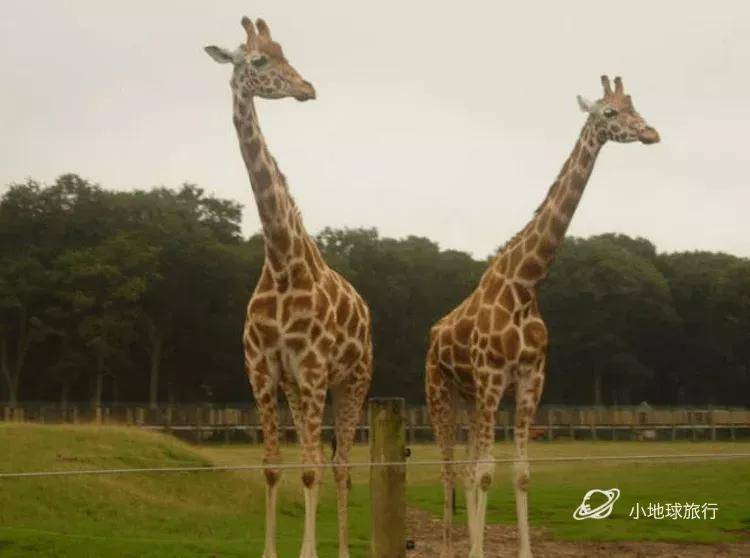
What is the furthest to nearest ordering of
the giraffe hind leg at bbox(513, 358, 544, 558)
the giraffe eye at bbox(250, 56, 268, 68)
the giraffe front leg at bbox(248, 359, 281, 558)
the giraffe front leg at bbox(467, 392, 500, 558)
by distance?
the giraffe front leg at bbox(467, 392, 500, 558) < the giraffe hind leg at bbox(513, 358, 544, 558) < the giraffe eye at bbox(250, 56, 268, 68) < the giraffe front leg at bbox(248, 359, 281, 558)

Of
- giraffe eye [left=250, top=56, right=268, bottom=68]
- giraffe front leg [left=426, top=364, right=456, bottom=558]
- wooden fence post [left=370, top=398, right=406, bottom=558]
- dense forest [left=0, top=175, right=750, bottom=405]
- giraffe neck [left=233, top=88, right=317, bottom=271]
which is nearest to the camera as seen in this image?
wooden fence post [left=370, top=398, right=406, bottom=558]

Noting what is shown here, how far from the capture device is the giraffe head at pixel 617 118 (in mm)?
10812

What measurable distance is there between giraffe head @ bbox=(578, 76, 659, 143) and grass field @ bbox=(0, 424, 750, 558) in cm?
529

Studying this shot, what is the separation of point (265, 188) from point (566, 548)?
19.8ft

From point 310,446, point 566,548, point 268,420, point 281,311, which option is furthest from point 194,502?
point 281,311

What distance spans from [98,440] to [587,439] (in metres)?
26.2

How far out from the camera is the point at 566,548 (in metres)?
12.9

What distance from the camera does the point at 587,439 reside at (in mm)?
41594

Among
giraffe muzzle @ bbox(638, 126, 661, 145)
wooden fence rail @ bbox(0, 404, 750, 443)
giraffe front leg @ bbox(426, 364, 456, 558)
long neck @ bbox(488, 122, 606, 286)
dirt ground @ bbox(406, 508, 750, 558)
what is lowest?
dirt ground @ bbox(406, 508, 750, 558)

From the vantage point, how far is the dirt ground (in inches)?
482

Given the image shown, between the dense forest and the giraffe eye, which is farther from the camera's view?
the dense forest

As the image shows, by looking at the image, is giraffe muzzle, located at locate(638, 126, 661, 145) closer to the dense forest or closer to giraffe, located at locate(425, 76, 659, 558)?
giraffe, located at locate(425, 76, 659, 558)

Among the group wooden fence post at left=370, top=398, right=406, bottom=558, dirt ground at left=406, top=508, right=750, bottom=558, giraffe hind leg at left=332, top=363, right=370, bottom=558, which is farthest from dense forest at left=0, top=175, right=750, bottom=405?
wooden fence post at left=370, top=398, right=406, bottom=558

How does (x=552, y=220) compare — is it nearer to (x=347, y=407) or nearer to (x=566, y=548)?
(x=347, y=407)
